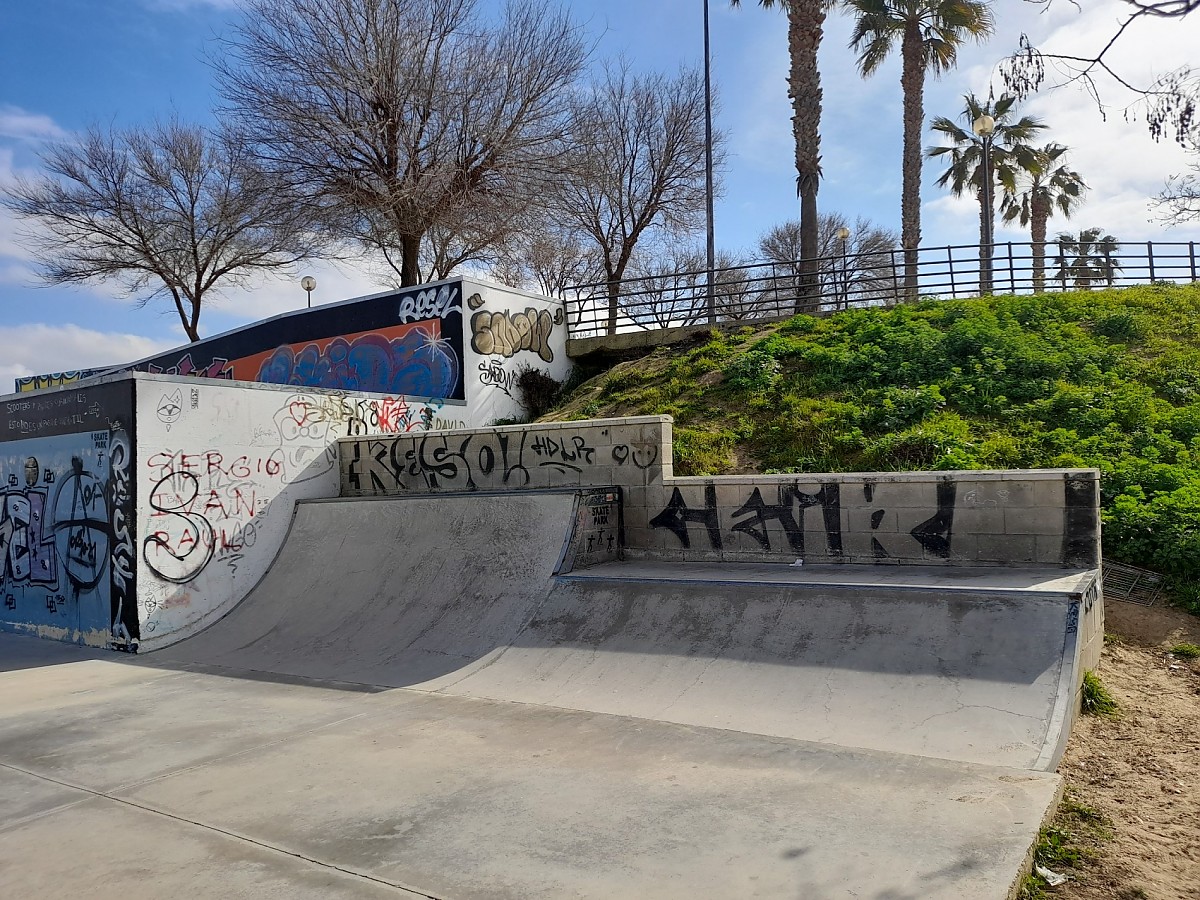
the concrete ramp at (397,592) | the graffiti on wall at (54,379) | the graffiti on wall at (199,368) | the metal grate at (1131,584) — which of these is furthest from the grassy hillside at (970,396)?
the graffiti on wall at (54,379)

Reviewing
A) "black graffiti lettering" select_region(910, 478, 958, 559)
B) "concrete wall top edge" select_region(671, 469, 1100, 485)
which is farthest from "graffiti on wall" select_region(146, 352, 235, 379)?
"black graffiti lettering" select_region(910, 478, 958, 559)

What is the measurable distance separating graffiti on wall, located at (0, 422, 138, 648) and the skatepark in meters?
0.53

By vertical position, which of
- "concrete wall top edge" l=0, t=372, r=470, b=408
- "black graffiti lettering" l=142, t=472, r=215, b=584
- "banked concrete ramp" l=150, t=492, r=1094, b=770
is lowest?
"banked concrete ramp" l=150, t=492, r=1094, b=770

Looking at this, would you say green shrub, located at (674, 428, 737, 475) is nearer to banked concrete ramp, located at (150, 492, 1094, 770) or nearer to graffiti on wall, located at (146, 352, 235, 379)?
banked concrete ramp, located at (150, 492, 1094, 770)

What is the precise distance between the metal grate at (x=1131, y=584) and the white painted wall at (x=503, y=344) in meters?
11.0

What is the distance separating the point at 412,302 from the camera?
1703 cm

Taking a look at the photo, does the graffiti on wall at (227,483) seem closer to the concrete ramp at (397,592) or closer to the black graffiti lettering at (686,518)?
the concrete ramp at (397,592)

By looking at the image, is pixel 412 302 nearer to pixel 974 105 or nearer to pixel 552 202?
pixel 552 202

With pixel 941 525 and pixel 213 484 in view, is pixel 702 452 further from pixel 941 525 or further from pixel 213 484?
pixel 213 484

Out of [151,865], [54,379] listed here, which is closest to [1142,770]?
[151,865]

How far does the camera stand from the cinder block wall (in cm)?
718

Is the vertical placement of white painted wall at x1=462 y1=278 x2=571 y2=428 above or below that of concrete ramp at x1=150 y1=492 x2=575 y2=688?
above

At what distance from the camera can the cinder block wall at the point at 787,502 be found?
7.18 meters

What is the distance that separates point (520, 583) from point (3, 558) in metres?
8.32
